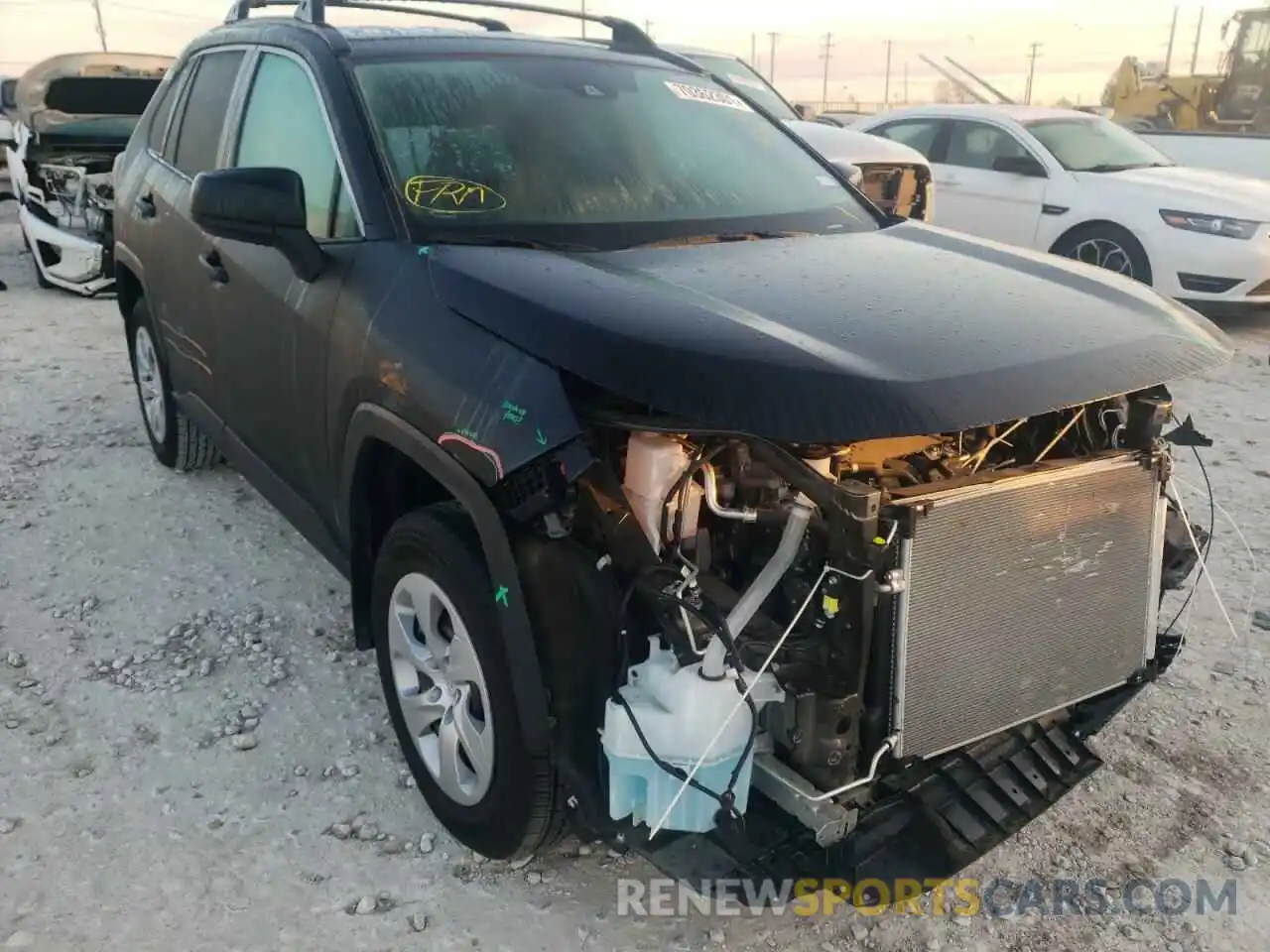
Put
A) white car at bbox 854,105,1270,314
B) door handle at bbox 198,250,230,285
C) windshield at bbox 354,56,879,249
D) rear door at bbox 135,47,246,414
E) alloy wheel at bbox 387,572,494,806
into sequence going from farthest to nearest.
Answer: white car at bbox 854,105,1270,314 → rear door at bbox 135,47,246,414 → door handle at bbox 198,250,230,285 → windshield at bbox 354,56,879,249 → alloy wheel at bbox 387,572,494,806

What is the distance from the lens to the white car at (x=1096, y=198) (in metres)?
8.03

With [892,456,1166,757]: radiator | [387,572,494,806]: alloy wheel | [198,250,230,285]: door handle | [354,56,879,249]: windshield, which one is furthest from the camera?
[198,250,230,285]: door handle

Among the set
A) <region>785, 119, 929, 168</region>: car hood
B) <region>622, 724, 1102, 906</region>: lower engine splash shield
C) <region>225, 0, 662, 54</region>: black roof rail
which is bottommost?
<region>622, 724, 1102, 906</region>: lower engine splash shield

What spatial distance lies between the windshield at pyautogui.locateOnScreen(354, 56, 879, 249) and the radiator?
119cm

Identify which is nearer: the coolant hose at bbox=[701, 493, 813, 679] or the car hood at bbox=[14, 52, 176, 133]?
the coolant hose at bbox=[701, 493, 813, 679]

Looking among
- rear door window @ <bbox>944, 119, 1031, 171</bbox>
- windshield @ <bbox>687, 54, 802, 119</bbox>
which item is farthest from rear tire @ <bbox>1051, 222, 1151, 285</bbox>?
windshield @ <bbox>687, 54, 802, 119</bbox>

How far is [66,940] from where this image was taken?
7.89ft

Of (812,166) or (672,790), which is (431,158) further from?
(672,790)

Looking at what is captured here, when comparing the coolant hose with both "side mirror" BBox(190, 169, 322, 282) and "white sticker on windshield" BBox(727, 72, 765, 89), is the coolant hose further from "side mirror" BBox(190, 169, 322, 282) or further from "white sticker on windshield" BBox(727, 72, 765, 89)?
"white sticker on windshield" BBox(727, 72, 765, 89)

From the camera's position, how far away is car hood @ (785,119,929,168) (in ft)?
24.9

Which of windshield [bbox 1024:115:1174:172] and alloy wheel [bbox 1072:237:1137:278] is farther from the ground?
windshield [bbox 1024:115:1174:172]

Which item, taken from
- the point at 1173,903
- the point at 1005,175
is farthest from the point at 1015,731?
the point at 1005,175

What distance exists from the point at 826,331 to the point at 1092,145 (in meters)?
8.22

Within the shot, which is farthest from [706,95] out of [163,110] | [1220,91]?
[1220,91]
